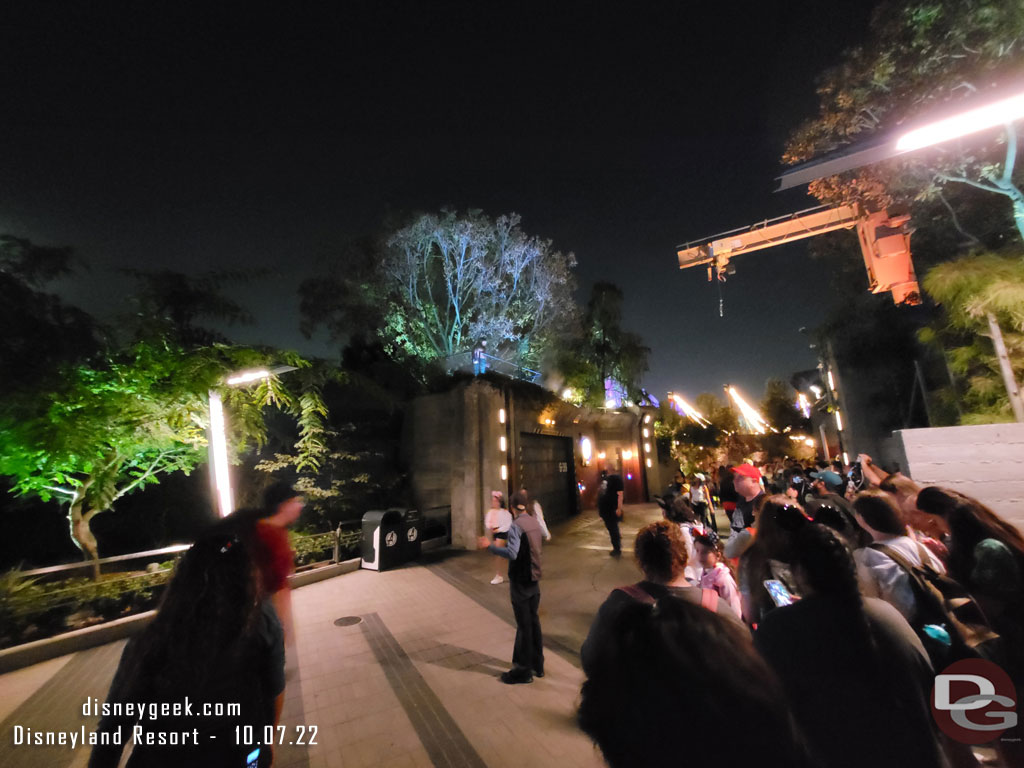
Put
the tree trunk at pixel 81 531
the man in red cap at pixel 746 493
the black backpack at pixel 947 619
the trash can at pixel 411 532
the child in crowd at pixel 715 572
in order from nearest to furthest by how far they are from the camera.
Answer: the black backpack at pixel 947 619
the child in crowd at pixel 715 572
the man in red cap at pixel 746 493
the tree trunk at pixel 81 531
the trash can at pixel 411 532

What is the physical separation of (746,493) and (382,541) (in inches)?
296

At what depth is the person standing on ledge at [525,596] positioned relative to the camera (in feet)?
14.1

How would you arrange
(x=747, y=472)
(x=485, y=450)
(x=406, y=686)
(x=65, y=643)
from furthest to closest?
(x=485, y=450)
(x=65, y=643)
(x=747, y=472)
(x=406, y=686)

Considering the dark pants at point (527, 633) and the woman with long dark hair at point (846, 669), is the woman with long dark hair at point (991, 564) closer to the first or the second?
the woman with long dark hair at point (846, 669)

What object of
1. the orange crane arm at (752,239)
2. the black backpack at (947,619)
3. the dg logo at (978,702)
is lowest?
the dg logo at (978,702)

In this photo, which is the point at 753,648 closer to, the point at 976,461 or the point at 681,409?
the point at 976,461

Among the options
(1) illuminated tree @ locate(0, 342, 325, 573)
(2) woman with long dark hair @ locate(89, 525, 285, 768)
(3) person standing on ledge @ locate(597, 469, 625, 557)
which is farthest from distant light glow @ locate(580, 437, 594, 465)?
(2) woman with long dark hair @ locate(89, 525, 285, 768)

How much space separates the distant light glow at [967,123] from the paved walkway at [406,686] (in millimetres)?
5089

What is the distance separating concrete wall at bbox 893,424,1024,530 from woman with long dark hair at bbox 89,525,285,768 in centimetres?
907

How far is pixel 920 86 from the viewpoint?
745 cm

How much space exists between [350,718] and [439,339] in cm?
1590

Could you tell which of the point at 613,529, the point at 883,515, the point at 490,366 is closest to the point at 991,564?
the point at 883,515

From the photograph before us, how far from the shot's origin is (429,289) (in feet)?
60.5

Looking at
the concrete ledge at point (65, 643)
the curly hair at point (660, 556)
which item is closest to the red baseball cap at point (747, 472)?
the curly hair at point (660, 556)
